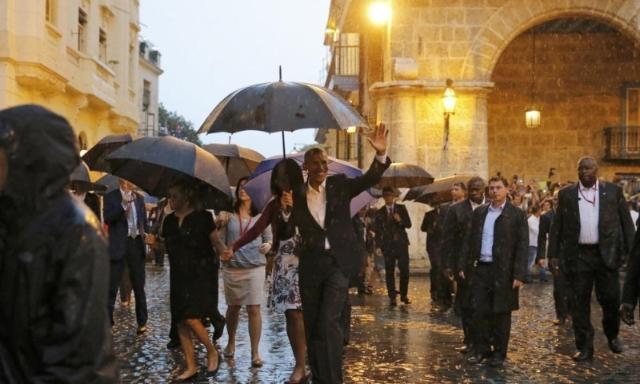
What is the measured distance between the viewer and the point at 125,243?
1059 cm

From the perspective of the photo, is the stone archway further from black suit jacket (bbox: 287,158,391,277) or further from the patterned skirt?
black suit jacket (bbox: 287,158,391,277)

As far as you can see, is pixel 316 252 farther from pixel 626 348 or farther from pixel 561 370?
pixel 626 348

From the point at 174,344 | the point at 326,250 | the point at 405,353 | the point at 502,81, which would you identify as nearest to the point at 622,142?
the point at 502,81

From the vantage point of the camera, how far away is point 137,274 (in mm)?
10664

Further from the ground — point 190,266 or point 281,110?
point 281,110

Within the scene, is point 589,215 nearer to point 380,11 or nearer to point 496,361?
point 496,361

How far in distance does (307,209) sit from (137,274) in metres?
4.18

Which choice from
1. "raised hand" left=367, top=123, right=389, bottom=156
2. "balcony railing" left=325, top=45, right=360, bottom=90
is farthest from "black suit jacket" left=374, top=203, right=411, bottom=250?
"balcony railing" left=325, top=45, right=360, bottom=90

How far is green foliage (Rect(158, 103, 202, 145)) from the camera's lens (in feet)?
277

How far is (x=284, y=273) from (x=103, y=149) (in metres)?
3.78

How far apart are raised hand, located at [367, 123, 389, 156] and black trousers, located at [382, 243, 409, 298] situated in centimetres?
781

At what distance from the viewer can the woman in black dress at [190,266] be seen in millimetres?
7910

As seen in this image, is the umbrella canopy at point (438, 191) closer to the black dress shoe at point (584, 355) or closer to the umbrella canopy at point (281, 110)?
the black dress shoe at point (584, 355)

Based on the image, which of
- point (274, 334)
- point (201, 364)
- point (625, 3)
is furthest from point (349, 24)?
point (201, 364)
